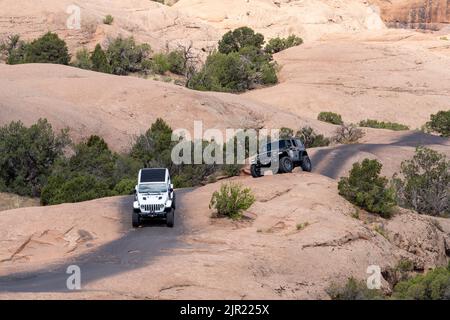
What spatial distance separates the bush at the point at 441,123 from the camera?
192 ft

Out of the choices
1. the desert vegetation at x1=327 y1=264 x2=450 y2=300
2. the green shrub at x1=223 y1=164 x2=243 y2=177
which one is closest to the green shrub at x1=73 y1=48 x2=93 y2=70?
the green shrub at x1=223 y1=164 x2=243 y2=177

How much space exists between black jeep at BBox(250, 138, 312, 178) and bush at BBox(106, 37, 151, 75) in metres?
32.4

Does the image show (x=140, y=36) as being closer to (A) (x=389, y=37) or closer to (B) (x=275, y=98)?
(B) (x=275, y=98)

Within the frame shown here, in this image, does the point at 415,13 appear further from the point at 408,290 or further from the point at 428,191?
the point at 408,290

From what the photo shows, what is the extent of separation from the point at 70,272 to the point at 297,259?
5354 mm

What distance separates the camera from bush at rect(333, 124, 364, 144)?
5300 cm

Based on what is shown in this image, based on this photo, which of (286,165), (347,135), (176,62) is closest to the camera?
(286,165)

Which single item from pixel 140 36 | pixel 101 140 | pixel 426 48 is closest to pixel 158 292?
pixel 101 140

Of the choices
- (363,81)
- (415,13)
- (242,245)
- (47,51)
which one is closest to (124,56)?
(47,51)

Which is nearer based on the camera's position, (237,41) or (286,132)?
(286,132)

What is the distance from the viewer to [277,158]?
3394 centimetres

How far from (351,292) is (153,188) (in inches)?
288

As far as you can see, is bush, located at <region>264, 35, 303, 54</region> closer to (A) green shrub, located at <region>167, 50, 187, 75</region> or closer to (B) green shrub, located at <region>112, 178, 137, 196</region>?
(A) green shrub, located at <region>167, 50, 187, 75</region>

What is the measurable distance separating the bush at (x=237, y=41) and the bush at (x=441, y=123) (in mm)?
19826
